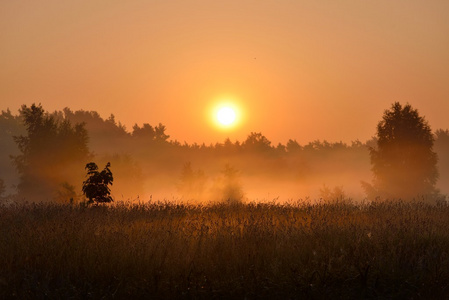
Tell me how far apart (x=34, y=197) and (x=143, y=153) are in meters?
62.6

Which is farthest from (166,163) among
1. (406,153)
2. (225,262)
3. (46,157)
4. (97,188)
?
(225,262)

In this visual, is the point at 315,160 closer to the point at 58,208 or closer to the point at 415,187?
the point at 415,187

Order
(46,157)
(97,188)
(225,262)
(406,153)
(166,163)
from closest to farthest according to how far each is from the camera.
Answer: (225,262) → (97,188) → (406,153) → (46,157) → (166,163)

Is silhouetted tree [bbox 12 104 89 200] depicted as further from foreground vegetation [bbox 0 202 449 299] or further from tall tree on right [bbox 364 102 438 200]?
foreground vegetation [bbox 0 202 449 299]

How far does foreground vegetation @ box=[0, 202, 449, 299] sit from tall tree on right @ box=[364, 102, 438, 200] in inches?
1120

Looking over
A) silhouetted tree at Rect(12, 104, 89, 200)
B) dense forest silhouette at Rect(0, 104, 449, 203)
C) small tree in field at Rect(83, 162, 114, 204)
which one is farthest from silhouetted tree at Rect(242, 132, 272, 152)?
small tree in field at Rect(83, 162, 114, 204)

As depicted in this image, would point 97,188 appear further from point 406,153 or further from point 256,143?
point 256,143

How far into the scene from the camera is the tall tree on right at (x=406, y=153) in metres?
36.5

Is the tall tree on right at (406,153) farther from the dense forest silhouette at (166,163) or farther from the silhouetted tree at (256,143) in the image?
the silhouetted tree at (256,143)

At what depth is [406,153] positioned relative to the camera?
36.6 meters

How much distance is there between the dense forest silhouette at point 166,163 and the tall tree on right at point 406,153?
37.8ft

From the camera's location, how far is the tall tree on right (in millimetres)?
36500

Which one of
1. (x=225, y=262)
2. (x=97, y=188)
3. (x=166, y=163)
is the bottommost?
(x=225, y=262)

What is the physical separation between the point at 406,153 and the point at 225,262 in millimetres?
32303
